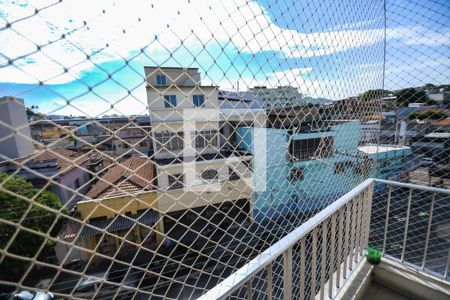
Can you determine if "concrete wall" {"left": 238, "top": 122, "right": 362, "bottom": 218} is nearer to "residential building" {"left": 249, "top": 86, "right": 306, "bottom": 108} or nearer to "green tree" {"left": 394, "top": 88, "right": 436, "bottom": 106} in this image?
"residential building" {"left": 249, "top": 86, "right": 306, "bottom": 108}

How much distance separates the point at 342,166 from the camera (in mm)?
2092

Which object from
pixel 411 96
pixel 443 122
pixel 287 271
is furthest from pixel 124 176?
pixel 443 122

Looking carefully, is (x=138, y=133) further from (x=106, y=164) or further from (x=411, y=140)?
(x=411, y=140)

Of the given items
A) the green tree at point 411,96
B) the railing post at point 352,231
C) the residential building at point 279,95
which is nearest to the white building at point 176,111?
the residential building at point 279,95

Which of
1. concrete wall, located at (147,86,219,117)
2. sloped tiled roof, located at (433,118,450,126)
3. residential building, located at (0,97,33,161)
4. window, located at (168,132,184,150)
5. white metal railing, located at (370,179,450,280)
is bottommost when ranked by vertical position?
white metal railing, located at (370,179,450,280)

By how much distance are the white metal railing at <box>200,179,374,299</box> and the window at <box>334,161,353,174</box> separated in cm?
63

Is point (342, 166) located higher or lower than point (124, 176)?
lower

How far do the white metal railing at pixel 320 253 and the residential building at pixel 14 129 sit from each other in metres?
0.55

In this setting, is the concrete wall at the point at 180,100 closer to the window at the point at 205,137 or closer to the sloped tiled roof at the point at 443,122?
the window at the point at 205,137

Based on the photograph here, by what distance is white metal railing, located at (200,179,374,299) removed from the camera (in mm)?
614

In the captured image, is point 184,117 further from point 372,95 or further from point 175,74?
point 372,95

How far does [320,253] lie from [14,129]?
138cm

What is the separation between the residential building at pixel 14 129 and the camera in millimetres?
404

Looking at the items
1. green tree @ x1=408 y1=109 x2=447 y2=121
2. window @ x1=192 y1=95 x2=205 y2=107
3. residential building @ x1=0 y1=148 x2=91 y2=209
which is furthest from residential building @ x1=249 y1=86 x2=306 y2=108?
green tree @ x1=408 y1=109 x2=447 y2=121
